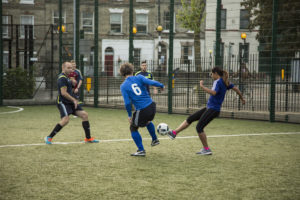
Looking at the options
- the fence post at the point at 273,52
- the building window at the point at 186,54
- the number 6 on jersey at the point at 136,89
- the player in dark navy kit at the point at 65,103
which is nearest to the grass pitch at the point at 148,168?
the player in dark navy kit at the point at 65,103

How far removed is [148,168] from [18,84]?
1385 centimetres

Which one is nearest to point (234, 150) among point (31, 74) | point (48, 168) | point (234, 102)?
point (48, 168)

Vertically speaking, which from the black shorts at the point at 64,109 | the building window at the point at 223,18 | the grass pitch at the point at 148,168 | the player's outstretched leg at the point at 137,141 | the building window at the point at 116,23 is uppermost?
the building window at the point at 116,23

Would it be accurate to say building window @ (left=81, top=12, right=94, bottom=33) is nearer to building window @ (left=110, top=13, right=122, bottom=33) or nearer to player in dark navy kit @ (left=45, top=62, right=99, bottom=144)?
building window @ (left=110, top=13, right=122, bottom=33)

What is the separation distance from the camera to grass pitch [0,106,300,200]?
5062mm

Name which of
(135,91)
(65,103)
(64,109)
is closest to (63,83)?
(65,103)

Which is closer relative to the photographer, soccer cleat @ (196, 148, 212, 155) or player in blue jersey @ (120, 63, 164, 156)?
player in blue jersey @ (120, 63, 164, 156)

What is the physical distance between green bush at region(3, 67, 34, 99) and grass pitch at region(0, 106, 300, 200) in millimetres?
8330

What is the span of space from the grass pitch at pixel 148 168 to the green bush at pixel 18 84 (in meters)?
8.33

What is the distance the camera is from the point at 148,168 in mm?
6457

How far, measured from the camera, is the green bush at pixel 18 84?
1844 centimetres

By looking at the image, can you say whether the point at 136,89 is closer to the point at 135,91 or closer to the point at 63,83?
the point at 135,91

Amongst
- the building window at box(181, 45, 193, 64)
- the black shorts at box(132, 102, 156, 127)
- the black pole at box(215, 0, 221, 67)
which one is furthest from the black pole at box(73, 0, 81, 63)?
the black shorts at box(132, 102, 156, 127)

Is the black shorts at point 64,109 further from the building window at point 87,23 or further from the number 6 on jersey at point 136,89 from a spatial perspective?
the building window at point 87,23
